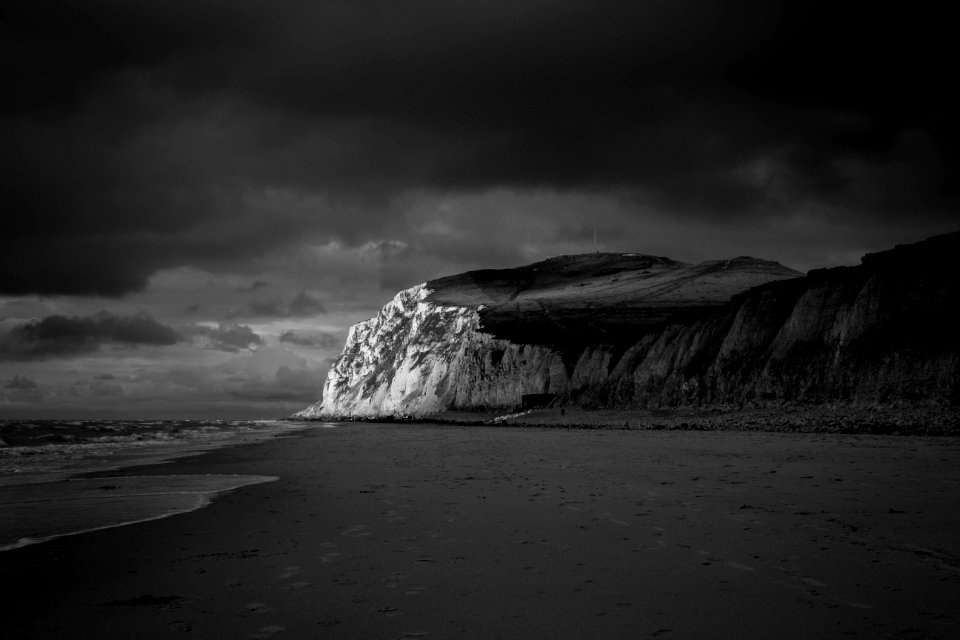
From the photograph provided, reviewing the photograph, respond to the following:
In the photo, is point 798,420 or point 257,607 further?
point 798,420

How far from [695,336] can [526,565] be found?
37.0 meters

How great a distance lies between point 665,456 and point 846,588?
1030 centimetres

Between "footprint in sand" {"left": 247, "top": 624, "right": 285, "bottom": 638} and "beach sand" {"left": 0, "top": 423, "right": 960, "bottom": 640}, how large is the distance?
0.6 inches

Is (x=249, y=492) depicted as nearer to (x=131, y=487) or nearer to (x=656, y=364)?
(x=131, y=487)

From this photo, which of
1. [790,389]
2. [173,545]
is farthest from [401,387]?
[173,545]

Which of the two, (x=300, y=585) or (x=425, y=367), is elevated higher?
(x=425, y=367)

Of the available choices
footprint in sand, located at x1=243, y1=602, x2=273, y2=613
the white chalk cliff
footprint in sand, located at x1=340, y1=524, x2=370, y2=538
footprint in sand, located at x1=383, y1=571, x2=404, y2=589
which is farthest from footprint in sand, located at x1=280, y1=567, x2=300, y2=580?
the white chalk cliff

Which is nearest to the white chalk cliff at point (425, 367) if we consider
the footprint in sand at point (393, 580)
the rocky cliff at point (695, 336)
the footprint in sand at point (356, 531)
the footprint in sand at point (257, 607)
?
the rocky cliff at point (695, 336)

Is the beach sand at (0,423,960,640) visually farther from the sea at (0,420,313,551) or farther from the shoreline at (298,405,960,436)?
the shoreline at (298,405,960,436)

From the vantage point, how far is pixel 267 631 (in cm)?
329

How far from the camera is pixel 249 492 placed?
31.5ft

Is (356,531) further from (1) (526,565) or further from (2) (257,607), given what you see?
(2) (257,607)

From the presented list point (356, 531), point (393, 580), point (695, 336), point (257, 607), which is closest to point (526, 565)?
point (393, 580)

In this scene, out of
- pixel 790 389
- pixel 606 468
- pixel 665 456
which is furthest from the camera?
pixel 790 389
